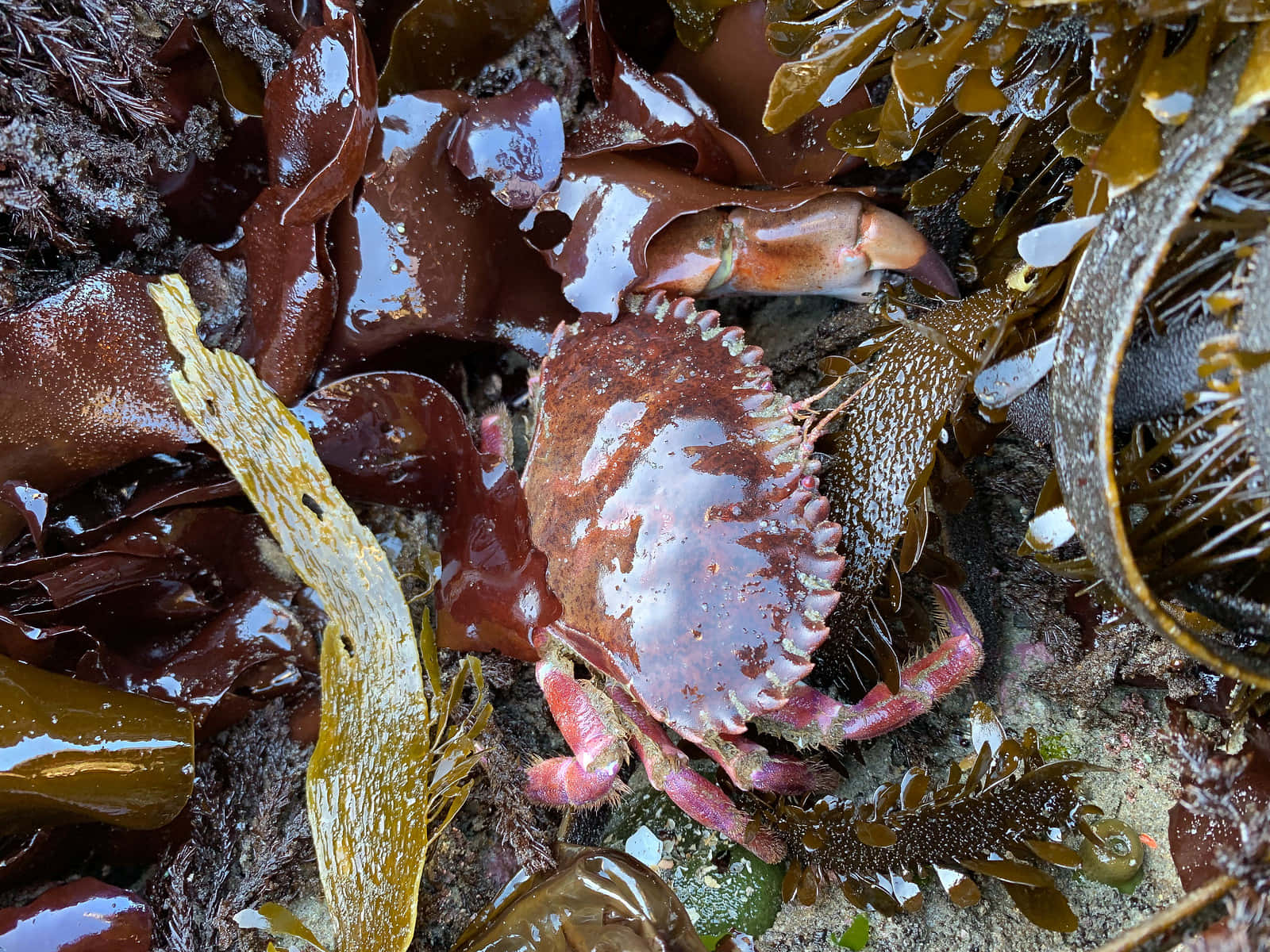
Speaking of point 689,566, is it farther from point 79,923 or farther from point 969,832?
point 79,923

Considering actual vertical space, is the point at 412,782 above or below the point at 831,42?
below

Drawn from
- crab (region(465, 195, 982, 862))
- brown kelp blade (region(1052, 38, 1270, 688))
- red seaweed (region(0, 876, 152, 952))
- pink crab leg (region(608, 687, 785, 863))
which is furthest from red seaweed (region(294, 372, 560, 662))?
brown kelp blade (region(1052, 38, 1270, 688))

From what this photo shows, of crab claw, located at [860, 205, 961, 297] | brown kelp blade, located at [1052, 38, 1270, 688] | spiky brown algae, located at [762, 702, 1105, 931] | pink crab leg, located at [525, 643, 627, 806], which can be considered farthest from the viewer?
pink crab leg, located at [525, 643, 627, 806]

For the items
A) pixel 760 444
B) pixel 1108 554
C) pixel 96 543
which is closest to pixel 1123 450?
pixel 1108 554

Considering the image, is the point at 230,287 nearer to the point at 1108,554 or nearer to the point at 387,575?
the point at 387,575

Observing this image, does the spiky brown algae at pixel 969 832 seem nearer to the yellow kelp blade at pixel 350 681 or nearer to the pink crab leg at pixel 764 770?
the pink crab leg at pixel 764 770

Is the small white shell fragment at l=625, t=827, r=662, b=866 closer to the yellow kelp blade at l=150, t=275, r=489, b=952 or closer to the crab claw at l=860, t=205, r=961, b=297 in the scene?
the yellow kelp blade at l=150, t=275, r=489, b=952

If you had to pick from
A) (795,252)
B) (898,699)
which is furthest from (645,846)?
→ (795,252)

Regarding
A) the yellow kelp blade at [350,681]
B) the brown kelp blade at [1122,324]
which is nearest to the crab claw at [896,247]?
the brown kelp blade at [1122,324]
